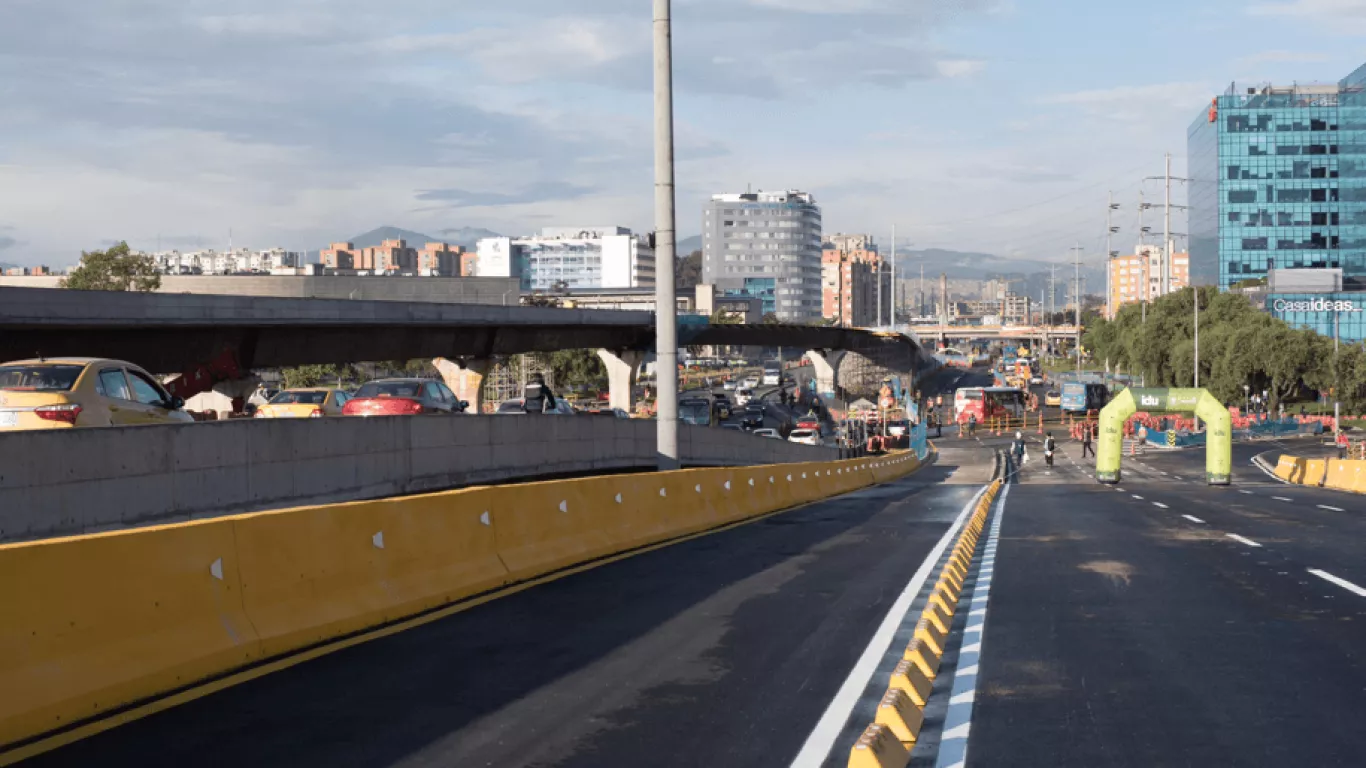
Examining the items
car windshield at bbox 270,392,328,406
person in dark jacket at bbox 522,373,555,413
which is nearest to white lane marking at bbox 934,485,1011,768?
car windshield at bbox 270,392,328,406

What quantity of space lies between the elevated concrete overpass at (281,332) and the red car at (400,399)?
3.44 m

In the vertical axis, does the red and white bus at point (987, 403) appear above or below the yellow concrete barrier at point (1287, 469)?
above

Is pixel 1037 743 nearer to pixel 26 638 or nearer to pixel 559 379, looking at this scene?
pixel 26 638

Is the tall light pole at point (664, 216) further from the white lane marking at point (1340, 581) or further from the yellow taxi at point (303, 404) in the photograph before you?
the white lane marking at point (1340, 581)

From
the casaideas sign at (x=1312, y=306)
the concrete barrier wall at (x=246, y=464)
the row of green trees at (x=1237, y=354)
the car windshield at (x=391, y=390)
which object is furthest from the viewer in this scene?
the casaideas sign at (x=1312, y=306)

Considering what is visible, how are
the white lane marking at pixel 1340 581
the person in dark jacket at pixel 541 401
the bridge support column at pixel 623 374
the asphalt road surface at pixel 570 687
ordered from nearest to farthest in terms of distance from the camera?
the asphalt road surface at pixel 570 687 < the white lane marking at pixel 1340 581 < the person in dark jacket at pixel 541 401 < the bridge support column at pixel 623 374

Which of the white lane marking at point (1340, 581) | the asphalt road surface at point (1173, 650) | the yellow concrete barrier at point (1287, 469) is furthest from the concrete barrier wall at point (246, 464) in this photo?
the yellow concrete barrier at point (1287, 469)

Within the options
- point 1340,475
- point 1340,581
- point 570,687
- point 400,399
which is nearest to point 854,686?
point 570,687

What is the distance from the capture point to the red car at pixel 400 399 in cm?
2680

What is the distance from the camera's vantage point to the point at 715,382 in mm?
180000

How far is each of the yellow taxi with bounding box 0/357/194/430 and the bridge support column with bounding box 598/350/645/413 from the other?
66251 millimetres

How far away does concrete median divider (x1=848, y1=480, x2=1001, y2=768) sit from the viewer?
6.47 m

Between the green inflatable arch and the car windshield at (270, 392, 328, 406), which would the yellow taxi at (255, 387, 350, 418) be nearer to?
the car windshield at (270, 392, 328, 406)

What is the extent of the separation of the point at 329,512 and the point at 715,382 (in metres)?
169
